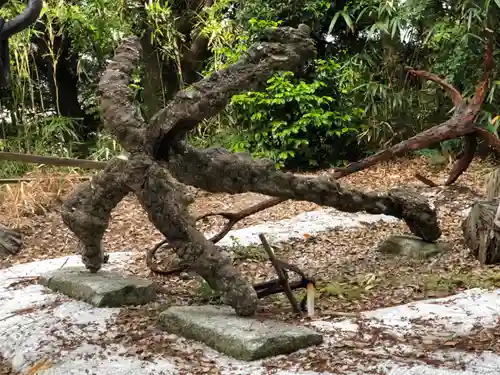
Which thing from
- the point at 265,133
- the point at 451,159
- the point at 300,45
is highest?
the point at 300,45

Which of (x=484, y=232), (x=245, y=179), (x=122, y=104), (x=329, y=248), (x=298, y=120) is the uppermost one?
(x=122, y=104)

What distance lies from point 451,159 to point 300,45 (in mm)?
4256

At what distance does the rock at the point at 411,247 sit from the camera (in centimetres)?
360

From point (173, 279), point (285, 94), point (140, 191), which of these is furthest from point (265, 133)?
point (140, 191)

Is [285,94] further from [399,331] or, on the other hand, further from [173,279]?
[399,331]

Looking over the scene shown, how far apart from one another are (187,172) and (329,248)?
4.48 ft

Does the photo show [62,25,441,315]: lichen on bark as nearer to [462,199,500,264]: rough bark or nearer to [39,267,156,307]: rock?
[39,267,156,307]: rock

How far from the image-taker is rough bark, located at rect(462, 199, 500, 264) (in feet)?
10.6

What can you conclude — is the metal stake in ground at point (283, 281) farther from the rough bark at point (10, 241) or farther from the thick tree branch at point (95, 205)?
the rough bark at point (10, 241)

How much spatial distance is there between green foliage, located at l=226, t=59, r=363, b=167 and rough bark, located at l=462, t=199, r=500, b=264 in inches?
126

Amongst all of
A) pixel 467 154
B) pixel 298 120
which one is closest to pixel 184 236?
pixel 467 154

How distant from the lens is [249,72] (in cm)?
257

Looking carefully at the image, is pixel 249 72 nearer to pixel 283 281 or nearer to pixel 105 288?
pixel 283 281

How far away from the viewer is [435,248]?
3639mm
